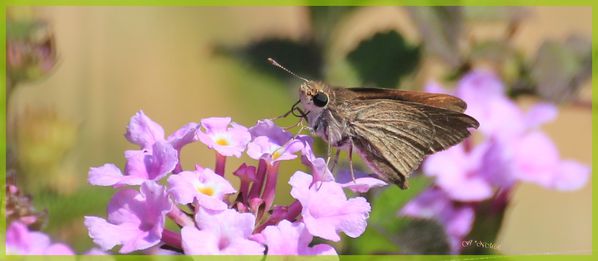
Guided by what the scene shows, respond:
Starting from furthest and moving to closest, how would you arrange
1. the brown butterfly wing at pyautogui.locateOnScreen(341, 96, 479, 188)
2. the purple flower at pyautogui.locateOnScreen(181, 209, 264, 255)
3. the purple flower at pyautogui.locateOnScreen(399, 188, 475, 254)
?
1. the purple flower at pyautogui.locateOnScreen(399, 188, 475, 254)
2. the brown butterfly wing at pyautogui.locateOnScreen(341, 96, 479, 188)
3. the purple flower at pyautogui.locateOnScreen(181, 209, 264, 255)

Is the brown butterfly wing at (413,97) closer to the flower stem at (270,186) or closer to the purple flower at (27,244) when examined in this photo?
the flower stem at (270,186)

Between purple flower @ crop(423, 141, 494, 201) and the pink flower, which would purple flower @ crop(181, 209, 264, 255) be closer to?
the pink flower

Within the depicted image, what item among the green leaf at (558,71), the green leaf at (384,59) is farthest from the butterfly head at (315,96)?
the green leaf at (558,71)

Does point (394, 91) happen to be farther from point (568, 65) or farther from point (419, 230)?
point (568, 65)

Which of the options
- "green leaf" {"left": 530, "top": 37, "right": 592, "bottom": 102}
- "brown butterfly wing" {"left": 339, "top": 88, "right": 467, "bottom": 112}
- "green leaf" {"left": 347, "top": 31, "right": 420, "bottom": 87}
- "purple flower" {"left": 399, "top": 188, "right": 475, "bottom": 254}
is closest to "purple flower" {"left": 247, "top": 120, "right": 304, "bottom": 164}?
"brown butterfly wing" {"left": 339, "top": 88, "right": 467, "bottom": 112}

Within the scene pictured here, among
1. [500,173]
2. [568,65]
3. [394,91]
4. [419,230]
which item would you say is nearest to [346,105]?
[394,91]

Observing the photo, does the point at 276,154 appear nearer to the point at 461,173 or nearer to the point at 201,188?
the point at 201,188
